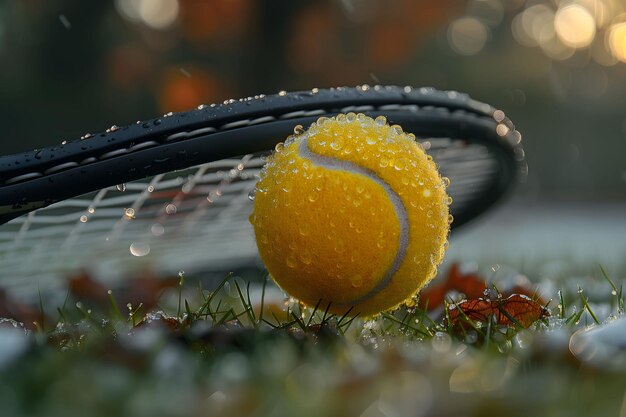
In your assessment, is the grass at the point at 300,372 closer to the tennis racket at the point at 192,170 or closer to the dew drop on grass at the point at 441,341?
the dew drop on grass at the point at 441,341

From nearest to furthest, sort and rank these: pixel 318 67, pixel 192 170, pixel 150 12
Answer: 1. pixel 192 170
2. pixel 318 67
3. pixel 150 12

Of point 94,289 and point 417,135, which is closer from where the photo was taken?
point 417,135

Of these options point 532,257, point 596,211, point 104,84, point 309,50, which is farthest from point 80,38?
point 532,257

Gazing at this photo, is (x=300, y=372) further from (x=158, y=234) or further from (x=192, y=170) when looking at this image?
(x=158, y=234)

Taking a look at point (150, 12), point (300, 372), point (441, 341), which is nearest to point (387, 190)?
point (441, 341)

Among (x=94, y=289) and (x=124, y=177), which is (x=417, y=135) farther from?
(x=94, y=289)

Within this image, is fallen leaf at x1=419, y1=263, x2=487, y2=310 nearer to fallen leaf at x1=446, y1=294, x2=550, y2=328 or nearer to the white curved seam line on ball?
fallen leaf at x1=446, y1=294, x2=550, y2=328

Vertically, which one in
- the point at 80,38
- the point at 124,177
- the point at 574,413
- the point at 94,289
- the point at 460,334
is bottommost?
the point at 574,413
